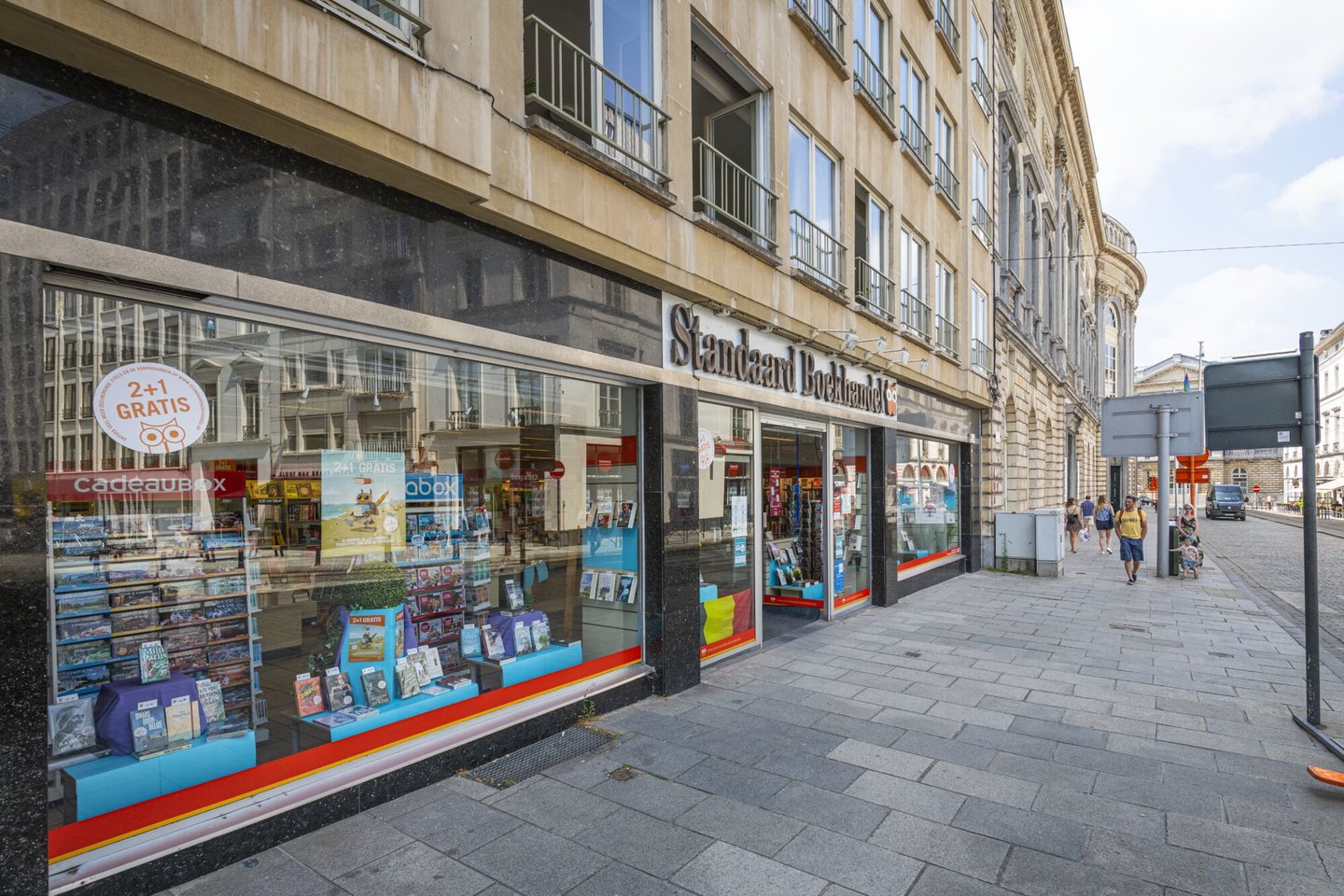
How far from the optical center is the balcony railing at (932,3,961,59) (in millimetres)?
13997

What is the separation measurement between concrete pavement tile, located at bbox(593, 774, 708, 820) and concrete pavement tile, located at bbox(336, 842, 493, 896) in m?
1.06

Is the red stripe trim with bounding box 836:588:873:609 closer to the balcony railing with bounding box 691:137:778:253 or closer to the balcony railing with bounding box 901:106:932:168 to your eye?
the balcony railing with bounding box 691:137:778:253

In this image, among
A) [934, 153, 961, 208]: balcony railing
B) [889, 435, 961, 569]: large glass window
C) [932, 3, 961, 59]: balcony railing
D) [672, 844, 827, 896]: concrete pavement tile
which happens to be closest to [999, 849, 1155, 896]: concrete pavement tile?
[672, 844, 827, 896]: concrete pavement tile

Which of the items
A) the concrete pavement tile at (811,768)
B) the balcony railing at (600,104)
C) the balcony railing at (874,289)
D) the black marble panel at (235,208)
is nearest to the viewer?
the black marble panel at (235,208)

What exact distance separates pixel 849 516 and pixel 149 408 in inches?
364

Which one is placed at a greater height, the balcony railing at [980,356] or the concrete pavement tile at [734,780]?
the balcony railing at [980,356]

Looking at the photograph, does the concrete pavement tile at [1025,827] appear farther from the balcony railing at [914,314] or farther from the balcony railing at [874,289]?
the balcony railing at [914,314]

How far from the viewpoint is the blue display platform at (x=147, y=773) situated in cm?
343

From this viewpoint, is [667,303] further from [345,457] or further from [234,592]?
[234,592]

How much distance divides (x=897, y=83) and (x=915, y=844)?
1201cm

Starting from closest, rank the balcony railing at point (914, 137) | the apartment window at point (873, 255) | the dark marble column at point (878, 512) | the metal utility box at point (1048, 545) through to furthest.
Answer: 1. the apartment window at point (873, 255)
2. the dark marble column at point (878, 512)
3. the balcony railing at point (914, 137)
4. the metal utility box at point (1048, 545)

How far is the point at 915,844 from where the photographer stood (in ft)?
12.7

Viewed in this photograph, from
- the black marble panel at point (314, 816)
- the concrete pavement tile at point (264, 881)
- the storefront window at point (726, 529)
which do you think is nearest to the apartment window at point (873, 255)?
the storefront window at point (726, 529)

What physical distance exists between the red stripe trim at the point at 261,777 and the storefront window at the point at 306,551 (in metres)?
0.02
